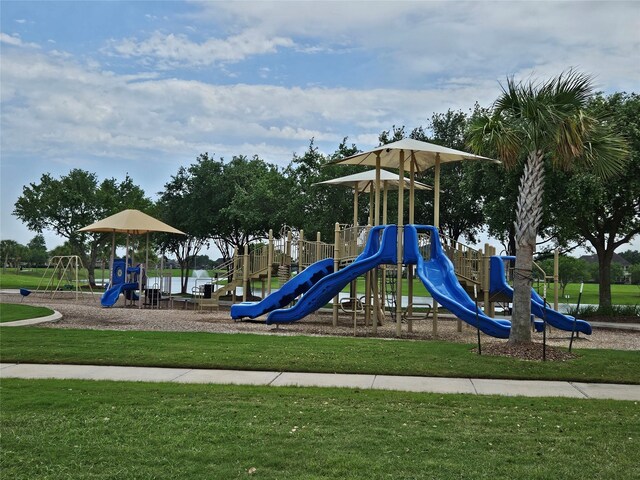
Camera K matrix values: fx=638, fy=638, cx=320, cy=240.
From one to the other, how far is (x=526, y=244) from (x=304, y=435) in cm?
870

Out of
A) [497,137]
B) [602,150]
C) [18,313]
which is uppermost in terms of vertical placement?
[497,137]

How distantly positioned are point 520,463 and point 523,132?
9802 millimetres

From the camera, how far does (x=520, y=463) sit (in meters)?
5.75

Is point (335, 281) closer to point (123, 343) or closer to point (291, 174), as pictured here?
point (123, 343)

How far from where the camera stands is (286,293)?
849 inches

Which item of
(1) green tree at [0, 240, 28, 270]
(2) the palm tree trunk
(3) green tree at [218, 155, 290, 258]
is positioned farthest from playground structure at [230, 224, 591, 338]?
(1) green tree at [0, 240, 28, 270]

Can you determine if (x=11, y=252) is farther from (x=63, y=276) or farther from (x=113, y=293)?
(x=113, y=293)

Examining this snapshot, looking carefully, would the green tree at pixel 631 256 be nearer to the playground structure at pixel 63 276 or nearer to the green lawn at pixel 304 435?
the playground structure at pixel 63 276

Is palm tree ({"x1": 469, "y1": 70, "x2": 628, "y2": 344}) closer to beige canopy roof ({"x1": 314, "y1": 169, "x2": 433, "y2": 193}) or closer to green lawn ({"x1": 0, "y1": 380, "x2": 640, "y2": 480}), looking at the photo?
green lawn ({"x1": 0, "y1": 380, "x2": 640, "y2": 480})

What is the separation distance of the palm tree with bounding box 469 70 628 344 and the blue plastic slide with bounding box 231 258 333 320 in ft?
28.5

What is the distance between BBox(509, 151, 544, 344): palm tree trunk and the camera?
13422mm

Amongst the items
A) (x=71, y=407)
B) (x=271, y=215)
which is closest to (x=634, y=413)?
(x=71, y=407)

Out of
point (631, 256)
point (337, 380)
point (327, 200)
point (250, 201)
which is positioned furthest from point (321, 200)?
point (631, 256)

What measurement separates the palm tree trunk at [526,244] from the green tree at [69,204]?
37.3m
